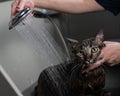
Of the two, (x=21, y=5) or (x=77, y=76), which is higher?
(x=21, y=5)

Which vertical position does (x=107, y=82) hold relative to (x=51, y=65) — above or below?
below

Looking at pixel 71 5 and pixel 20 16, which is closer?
pixel 20 16

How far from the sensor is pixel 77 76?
886 millimetres

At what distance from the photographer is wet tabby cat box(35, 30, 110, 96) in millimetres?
811

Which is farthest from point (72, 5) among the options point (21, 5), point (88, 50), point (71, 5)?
point (88, 50)

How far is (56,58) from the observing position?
106cm

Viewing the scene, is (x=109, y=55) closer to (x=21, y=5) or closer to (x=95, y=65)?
(x=95, y=65)

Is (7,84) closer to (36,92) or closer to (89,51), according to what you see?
(89,51)

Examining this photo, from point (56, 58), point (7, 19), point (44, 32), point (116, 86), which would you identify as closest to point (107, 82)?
point (116, 86)

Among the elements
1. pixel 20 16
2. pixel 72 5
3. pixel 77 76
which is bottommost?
pixel 77 76

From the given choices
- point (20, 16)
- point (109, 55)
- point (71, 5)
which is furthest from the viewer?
point (71, 5)

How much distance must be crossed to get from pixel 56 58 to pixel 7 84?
1.41ft

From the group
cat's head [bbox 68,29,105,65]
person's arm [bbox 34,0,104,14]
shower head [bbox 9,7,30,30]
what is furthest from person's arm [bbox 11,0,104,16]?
A: cat's head [bbox 68,29,105,65]

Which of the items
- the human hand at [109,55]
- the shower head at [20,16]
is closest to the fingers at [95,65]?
the human hand at [109,55]
